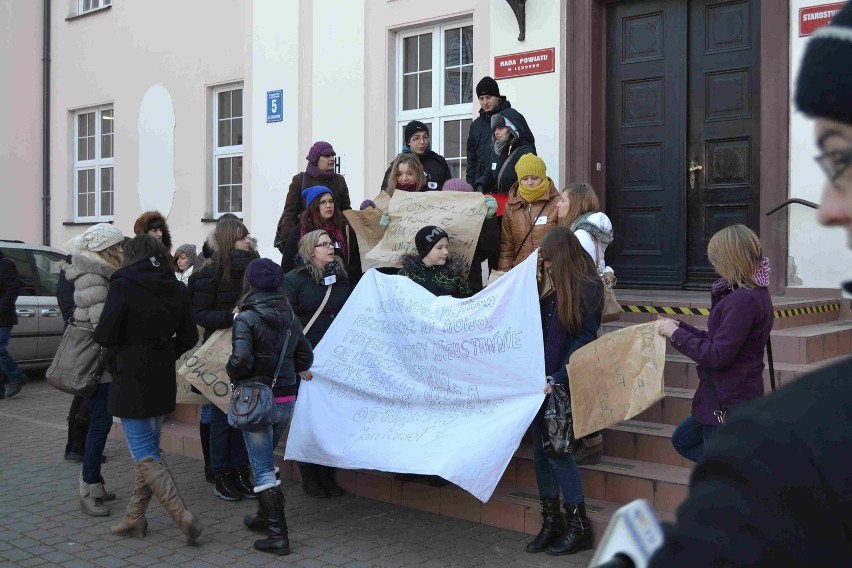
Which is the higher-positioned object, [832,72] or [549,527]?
[832,72]

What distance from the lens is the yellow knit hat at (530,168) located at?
7.38 metres

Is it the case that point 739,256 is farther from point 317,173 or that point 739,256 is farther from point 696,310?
point 317,173

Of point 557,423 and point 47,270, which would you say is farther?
point 47,270

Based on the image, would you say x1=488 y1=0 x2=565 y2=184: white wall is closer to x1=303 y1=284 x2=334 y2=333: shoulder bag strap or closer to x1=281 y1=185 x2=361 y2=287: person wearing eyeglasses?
x1=281 y1=185 x2=361 y2=287: person wearing eyeglasses

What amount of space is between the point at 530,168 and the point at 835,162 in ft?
21.1

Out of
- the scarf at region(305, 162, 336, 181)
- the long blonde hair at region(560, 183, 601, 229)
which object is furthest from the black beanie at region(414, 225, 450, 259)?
the scarf at region(305, 162, 336, 181)

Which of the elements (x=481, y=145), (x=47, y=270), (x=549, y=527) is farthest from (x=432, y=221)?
(x=47, y=270)

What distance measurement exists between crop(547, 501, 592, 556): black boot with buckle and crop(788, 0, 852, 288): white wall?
12.8 feet

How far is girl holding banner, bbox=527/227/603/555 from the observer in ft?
18.1

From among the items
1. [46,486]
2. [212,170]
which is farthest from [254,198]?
[46,486]

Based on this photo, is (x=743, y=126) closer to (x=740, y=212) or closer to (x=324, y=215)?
(x=740, y=212)

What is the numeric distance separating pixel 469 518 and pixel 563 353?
4.28ft

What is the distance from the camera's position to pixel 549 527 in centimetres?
556

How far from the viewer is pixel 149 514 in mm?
6598
